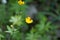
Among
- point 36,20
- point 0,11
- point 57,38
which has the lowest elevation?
point 57,38

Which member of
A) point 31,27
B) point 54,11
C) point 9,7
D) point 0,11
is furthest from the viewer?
point 54,11

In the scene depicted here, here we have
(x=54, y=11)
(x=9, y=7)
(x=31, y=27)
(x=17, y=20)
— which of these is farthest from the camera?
(x=54, y=11)

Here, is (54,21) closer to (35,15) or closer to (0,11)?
(35,15)

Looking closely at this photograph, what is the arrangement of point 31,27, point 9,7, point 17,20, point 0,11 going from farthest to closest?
point 31,27
point 9,7
point 0,11
point 17,20

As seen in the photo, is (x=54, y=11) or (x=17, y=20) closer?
(x=17, y=20)

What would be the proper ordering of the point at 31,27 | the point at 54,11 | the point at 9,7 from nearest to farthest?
the point at 9,7, the point at 31,27, the point at 54,11

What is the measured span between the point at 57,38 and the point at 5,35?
83cm

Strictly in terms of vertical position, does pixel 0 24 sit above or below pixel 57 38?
above

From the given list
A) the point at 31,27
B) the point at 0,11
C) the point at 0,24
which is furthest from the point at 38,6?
the point at 0,24

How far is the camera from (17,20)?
210 cm

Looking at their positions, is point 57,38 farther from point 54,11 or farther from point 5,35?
point 5,35

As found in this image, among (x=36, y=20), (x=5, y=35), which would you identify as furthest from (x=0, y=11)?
(x=36, y=20)

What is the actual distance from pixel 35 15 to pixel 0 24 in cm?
82

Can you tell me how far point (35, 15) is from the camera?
116 inches
